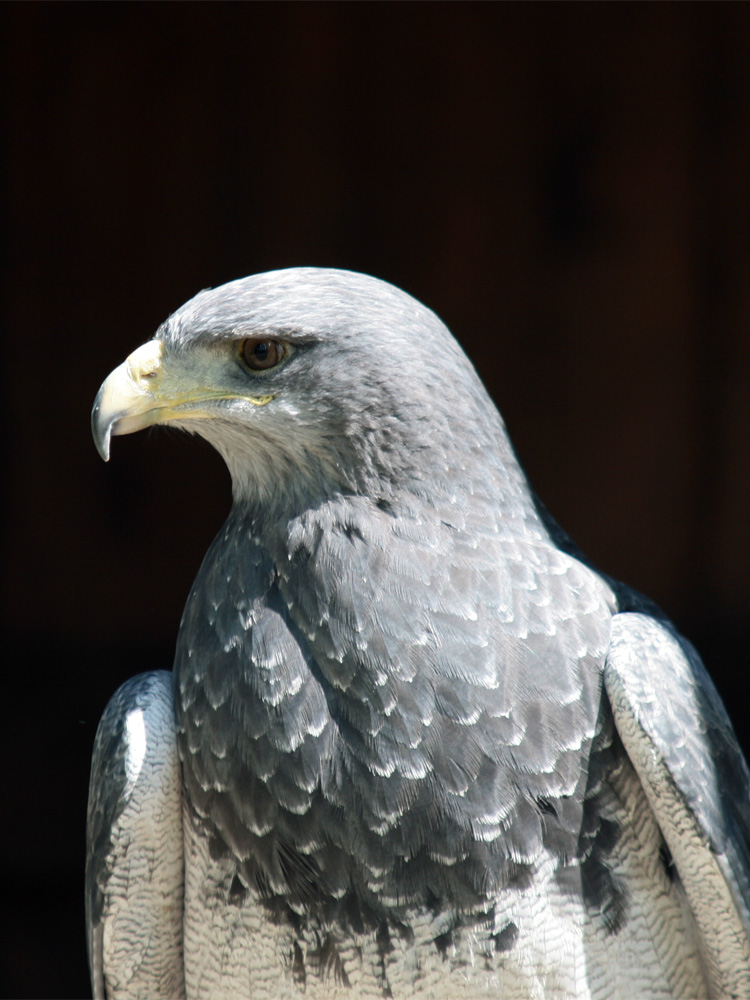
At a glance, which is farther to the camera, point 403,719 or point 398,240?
point 398,240

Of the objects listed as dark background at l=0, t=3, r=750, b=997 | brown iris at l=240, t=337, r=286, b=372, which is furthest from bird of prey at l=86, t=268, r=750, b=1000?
dark background at l=0, t=3, r=750, b=997

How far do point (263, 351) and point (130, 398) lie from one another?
285 millimetres

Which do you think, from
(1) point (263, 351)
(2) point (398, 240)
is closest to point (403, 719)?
(1) point (263, 351)

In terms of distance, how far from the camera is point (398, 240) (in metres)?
3.90

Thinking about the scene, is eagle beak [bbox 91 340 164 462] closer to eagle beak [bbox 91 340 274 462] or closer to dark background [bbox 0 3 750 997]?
eagle beak [bbox 91 340 274 462]

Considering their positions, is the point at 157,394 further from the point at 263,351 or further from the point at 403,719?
the point at 403,719

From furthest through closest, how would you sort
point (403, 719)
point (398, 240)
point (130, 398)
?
point (398, 240)
point (130, 398)
point (403, 719)

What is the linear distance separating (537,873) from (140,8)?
3132 mm

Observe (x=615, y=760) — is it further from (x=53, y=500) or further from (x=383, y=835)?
(x=53, y=500)

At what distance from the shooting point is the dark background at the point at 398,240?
148 inches

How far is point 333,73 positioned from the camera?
377 centimetres

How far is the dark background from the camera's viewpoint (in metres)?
3.75

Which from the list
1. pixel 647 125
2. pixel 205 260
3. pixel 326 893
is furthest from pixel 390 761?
pixel 647 125

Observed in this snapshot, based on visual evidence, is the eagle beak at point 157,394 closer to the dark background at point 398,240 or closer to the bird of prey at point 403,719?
the bird of prey at point 403,719
